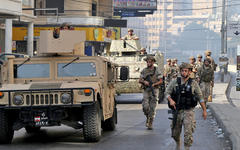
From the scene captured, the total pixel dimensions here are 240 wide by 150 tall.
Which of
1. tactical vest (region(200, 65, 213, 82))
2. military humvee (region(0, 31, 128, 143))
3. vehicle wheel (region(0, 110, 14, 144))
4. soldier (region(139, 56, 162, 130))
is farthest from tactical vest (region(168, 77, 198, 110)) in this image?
tactical vest (region(200, 65, 213, 82))

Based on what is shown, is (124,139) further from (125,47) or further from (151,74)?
(125,47)

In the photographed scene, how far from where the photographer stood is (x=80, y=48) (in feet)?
41.2

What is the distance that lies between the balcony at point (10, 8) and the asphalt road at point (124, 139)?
13.4m

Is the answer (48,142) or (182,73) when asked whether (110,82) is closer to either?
(48,142)

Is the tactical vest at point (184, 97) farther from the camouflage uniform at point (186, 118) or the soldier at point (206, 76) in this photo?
the soldier at point (206, 76)

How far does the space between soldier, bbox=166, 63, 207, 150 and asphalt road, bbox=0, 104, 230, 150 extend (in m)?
1.33

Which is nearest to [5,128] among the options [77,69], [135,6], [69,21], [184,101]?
[77,69]

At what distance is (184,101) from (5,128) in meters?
3.42

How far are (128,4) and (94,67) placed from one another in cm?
5341

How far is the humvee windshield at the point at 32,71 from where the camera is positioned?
1191cm

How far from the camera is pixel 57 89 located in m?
10.6

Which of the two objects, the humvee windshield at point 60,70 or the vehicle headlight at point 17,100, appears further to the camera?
the humvee windshield at point 60,70

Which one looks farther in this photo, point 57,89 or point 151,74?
point 151,74

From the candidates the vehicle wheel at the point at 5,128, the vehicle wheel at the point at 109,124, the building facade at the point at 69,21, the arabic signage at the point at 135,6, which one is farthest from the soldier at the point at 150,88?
the arabic signage at the point at 135,6
